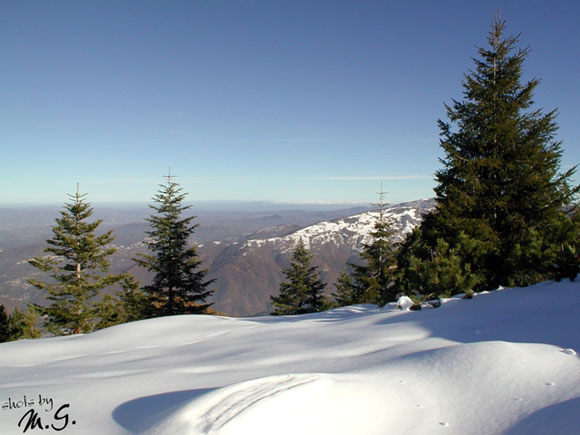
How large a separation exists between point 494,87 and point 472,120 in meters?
1.92

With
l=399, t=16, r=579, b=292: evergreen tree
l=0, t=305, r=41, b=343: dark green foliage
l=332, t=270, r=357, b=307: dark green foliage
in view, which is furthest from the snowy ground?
l=332, t=270, r=357, b=307: dark green foliage

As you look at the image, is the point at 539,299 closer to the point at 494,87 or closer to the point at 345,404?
the point at 345,404

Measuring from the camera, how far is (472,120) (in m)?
13.4

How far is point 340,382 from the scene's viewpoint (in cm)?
227

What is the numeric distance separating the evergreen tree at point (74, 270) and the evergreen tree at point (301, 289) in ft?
47.3

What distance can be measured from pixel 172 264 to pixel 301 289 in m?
12.3

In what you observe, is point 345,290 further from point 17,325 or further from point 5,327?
point 5,327

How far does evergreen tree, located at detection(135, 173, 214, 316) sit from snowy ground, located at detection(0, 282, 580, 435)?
1674 cm

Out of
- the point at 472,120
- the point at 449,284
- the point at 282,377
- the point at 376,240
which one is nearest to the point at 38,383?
the point at 282,377

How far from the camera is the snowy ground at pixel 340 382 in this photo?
5.97 ft
